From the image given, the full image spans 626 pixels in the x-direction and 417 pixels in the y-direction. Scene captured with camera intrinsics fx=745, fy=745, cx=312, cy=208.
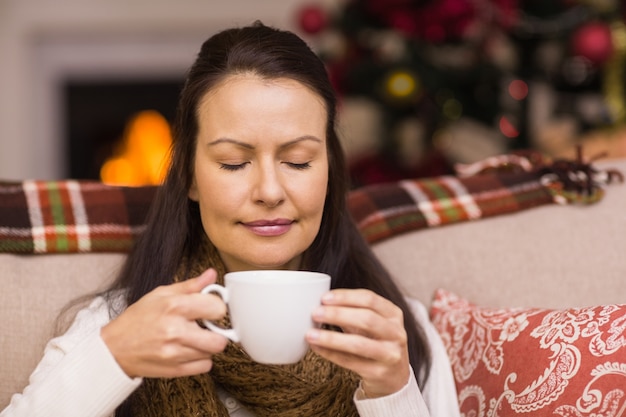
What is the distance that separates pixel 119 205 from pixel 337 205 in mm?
410

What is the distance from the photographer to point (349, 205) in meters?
1.47

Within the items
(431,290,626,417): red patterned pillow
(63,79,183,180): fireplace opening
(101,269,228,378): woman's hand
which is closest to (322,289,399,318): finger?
(101,269,228,378): woman's hand

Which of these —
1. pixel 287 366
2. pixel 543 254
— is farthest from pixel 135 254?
pixel 543 254

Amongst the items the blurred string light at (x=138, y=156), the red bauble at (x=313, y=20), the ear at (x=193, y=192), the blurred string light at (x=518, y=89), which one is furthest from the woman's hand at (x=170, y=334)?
the blurred string light at (x=138, y=156)

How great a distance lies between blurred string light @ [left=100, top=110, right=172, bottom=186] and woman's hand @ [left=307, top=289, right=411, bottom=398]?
11.4ft

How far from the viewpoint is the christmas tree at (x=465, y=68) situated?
2434 mm

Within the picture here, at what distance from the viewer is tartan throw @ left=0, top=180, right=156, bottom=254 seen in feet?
4.22

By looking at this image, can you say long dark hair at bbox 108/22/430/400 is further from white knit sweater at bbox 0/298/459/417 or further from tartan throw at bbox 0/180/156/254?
white knit sweater at bbox 0/298/459/417

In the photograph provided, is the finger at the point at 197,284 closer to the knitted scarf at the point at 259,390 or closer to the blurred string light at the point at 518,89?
the knitted scarf at the point at 259,390

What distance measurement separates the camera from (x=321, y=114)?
1096 millimetres

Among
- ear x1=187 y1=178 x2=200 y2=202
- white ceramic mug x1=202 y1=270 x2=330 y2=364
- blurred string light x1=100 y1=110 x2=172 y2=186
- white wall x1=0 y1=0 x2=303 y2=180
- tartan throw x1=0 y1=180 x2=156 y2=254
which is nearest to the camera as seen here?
white ceramic mug x1=202 y1=270 x2=330 y2=364

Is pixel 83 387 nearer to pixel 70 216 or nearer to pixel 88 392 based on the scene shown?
pixel 88 392

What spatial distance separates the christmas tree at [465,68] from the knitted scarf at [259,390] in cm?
151

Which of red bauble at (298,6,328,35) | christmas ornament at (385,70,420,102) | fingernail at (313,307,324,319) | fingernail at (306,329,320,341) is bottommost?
fingernail at (306,329,320,341)
